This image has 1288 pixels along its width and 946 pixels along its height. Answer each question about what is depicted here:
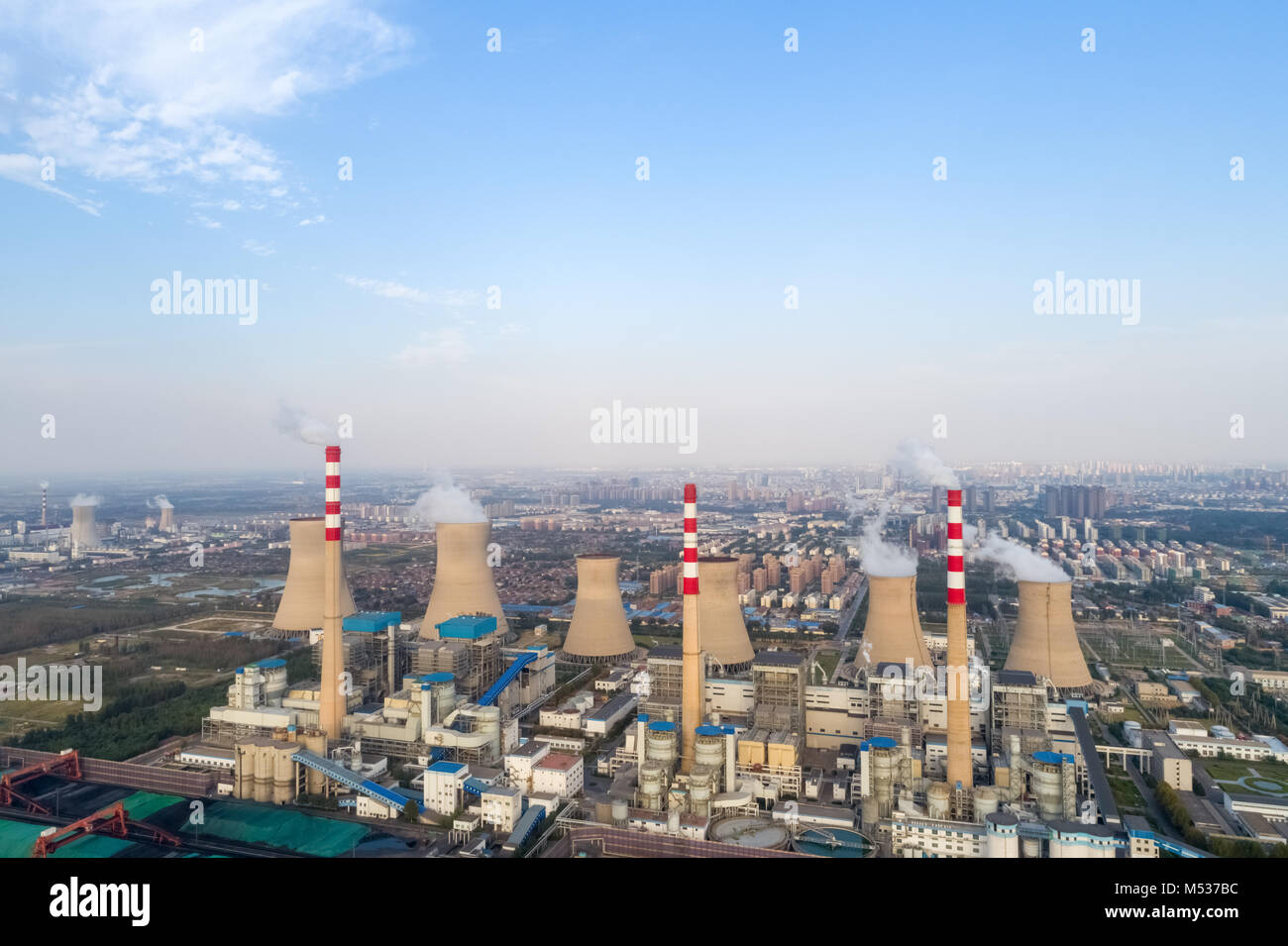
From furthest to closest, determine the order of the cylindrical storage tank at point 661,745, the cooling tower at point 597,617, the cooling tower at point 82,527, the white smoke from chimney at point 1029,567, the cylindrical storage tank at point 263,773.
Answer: the cooling tower at point 82,527 < the cooling tower at point 597,617 < the white smoke from chimney at point 1029,567 < the cylindrical storage tank at point 263,773 < the cylindrical storage tank at point 661,745

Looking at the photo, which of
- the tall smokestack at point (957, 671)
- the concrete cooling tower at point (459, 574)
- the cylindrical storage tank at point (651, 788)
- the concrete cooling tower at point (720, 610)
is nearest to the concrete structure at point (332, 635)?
the concrete cooling tower at point (459, 574)

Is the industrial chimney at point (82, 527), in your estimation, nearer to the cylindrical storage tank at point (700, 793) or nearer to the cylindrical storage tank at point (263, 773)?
the cylindrical storage tank at point (263, 773)

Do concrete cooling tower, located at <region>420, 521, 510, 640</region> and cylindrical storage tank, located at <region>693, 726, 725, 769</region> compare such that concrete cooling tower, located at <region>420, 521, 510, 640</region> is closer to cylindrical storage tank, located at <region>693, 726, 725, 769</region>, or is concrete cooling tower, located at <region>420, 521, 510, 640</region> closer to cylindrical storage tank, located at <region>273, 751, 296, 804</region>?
cylindrical storage tank, located at <region>273, 751, 296, 804</region>

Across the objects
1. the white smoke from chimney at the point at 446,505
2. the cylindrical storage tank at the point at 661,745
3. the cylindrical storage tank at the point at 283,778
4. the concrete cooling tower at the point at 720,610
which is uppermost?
the white smoke from chimney at the point at 446,505

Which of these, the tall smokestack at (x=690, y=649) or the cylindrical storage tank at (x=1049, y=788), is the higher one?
the tall smokestack at (x=690, y=649)

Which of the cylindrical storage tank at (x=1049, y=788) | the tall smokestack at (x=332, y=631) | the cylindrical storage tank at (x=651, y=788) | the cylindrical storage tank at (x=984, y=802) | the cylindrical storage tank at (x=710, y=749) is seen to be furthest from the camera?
the tall smokestack at (x=332, y=631)
